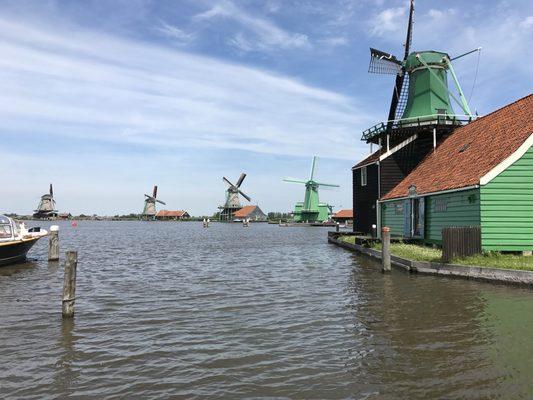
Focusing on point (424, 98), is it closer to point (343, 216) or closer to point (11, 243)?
point (11, 243)

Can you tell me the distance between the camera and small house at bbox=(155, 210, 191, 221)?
173375 mm

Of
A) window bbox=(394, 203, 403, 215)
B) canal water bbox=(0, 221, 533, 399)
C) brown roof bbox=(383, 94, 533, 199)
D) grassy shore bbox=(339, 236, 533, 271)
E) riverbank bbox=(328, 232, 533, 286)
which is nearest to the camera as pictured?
canal water bbox=(0, 221, 533, 399)

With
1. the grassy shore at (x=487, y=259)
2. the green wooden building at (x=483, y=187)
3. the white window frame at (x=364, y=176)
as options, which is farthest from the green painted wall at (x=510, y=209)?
the white window frame at (x=364, y=176)

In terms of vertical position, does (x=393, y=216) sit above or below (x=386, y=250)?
above

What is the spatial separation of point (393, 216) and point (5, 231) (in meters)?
22.0

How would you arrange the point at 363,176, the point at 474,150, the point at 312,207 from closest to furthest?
the point at 474,150, the point at 363,176, the point at 312,207

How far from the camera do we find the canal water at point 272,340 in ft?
22.7

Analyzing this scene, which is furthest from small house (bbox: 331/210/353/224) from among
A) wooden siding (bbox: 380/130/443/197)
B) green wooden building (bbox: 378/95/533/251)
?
green wooden building (bbox: 378/95/533/251)

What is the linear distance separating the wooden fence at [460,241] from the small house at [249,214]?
119m

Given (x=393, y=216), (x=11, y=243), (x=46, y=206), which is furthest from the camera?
(x=46, y=206)

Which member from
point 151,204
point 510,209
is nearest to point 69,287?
point 510,209

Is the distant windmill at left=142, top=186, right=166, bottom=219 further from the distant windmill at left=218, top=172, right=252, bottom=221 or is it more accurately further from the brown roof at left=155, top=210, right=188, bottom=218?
the distant windmill at left=218, top=172, right=252, bottom=221

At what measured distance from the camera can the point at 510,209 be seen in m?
17.4

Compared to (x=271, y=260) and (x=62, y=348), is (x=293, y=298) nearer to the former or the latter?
(x=62, y=348)
